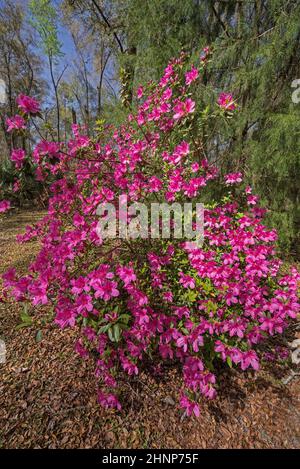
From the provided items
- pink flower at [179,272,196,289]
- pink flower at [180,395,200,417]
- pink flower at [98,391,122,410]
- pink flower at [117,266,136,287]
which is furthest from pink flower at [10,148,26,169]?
pink flower at [180,395,200,417]

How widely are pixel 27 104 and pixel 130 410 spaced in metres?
1.88

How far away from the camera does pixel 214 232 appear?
6.30ft

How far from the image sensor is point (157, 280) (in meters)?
1.70

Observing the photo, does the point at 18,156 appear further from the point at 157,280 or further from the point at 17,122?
the point at 157,280

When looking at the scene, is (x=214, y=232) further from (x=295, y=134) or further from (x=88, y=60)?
(x=88, y=60)

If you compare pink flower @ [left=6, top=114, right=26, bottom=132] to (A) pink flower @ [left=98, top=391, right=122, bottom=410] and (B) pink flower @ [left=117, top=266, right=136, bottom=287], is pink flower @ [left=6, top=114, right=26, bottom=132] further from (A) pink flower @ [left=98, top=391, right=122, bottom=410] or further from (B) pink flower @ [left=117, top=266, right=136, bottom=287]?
(A) pink flower @ [left=98, top=391, right=122, bottom=410]

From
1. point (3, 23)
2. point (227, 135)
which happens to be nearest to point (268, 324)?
point (227, 135)

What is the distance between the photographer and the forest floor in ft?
4.95

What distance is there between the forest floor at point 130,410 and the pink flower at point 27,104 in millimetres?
1262

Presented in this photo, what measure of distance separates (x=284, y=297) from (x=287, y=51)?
2947 mm

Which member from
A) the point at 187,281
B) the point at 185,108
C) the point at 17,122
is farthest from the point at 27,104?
the point at 187,281

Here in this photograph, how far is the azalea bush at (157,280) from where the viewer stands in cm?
149

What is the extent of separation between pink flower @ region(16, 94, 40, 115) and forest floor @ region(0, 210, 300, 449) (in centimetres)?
126

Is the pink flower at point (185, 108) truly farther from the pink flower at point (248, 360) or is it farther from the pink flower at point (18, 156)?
the pink flower at point (248, 360)
